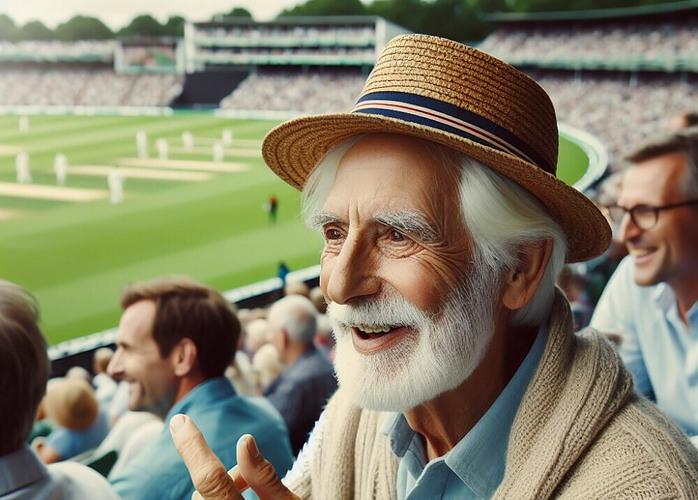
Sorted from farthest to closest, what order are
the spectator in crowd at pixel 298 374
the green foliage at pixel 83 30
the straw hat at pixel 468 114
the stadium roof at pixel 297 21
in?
the stadium roof at pixel 297 21, the green foliage at pixel 83 30, the spectator in crowd at pixel 298 374, the straw hat at pixel 468 114

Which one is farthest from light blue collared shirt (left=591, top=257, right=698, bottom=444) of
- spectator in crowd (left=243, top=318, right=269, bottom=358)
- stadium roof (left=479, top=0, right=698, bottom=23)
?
stadium roof (left=479, top=0, right=698, bottom=23)

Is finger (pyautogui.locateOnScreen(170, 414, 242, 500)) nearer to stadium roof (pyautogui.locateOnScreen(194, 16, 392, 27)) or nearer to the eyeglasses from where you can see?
the eyeglasses

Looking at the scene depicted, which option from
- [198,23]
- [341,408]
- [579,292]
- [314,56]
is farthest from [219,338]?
[314,56]

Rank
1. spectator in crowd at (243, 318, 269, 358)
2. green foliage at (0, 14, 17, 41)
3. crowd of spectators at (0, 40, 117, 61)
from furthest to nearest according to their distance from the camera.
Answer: crowd of spectators at (0, 40, 117, 61)
green foliage at (0, 14, 17, 41)
spectator in crowd at (243, 318, 269, 358)

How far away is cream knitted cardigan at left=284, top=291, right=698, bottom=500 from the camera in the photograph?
2.96 feet

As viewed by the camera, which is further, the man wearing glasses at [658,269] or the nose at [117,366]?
the nose at [117,366]

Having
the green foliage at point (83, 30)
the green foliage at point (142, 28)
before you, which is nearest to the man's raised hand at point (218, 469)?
the green foliage at point (83, 30)

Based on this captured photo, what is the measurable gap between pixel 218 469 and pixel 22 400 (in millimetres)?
783

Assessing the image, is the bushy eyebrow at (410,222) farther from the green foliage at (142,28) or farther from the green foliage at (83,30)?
the green foliage at (142,28)

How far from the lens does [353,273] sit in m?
1.01

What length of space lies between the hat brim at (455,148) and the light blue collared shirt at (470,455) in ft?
0.52

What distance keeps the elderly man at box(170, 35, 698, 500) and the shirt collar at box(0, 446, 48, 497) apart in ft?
1.95

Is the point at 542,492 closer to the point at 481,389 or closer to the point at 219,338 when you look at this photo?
the point at 481,389

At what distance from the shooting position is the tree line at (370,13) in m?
6.16
